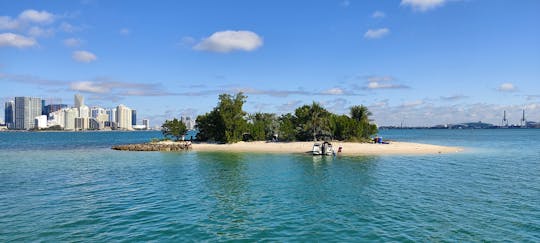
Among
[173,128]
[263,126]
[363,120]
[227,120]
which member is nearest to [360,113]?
[363,120]

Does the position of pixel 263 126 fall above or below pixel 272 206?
above

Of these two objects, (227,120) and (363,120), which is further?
(363,120)

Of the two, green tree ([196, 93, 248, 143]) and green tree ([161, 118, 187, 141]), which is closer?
green tree ([196, 93, 248, 143])

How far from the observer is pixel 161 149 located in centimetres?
7375

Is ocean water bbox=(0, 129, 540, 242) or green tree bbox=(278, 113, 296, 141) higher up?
green tree bbox=(278, 113, 296, 141)

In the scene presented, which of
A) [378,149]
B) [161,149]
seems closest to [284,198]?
[378,149]

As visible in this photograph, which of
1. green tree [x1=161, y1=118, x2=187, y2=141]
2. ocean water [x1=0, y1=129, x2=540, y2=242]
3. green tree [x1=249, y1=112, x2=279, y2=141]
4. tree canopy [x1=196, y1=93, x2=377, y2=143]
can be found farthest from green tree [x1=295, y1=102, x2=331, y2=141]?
ocean water [x1=0, y1=129, x2=540, y2=242]

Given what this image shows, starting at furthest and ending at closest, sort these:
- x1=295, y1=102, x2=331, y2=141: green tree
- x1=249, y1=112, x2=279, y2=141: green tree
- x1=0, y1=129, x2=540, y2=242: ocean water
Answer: x1=249, y1=112, x2=279, y2=141: green tree → x1=295, y1=102, x2=331, y2=141: green tree → x1=0, y1=129, x2=540, y2=242: ocean water

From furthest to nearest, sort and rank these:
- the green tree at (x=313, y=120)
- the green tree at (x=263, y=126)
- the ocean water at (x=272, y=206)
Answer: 1. the green tree at (x=263, y=126)
2. the green tree at (x=313, y=120)
3. the ocean water at (x=272, y=206)

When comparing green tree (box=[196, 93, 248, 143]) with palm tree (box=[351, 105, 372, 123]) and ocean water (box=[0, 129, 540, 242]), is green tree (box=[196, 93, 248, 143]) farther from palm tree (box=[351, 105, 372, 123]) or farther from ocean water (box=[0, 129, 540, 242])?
ocean water (box=[0, 129, 540, 242])

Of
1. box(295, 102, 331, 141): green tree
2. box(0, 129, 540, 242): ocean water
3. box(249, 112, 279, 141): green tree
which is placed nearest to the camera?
box(0, 129, 540, 242): ocean water

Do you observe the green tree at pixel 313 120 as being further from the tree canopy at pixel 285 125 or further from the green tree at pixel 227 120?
the green tree at pixel 227 120

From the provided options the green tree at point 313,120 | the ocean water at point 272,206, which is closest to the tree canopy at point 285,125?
the green tree at point 313,120

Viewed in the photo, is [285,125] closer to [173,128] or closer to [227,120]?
[227,120]
